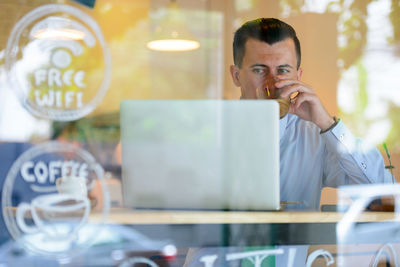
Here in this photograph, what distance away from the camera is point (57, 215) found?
1.37 meters

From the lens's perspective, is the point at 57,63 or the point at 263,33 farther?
the point at 263,33

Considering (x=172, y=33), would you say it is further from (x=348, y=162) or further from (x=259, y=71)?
(x=348, y=162)

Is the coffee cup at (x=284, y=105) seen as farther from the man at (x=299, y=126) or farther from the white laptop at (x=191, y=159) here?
the white laptop at (x=191, y=159)

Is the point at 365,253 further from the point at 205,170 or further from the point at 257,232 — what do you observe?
the point at 205,170

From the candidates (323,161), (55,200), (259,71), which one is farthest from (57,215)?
(323,161)

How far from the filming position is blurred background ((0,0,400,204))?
1479 mm

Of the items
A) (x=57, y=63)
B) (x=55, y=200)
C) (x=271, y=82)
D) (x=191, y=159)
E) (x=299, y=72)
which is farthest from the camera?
(x=299, y=72)

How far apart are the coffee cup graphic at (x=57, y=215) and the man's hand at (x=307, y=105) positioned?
75 centimetres

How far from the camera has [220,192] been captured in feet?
4.29

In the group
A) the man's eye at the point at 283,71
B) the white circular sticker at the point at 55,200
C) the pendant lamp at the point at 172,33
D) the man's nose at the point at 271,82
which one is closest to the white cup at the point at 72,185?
the white circular sticker at the point at 55,200

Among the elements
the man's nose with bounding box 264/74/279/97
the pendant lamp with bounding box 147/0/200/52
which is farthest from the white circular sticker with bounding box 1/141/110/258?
the man's nose with bounding box 264/74/279/97

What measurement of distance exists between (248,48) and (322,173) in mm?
539

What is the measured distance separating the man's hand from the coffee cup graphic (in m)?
0.75

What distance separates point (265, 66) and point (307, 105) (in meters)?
0.21
